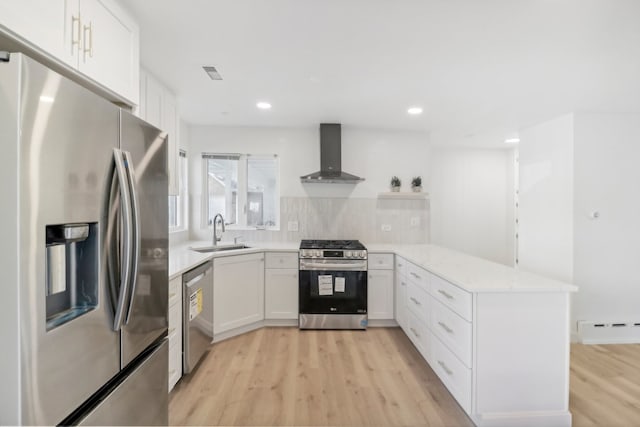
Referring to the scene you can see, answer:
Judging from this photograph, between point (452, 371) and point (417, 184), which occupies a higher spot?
point (417, 184)

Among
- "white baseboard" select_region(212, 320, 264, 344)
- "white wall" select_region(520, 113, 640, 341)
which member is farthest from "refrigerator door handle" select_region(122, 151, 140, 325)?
"white wall" select_region(520, 113, 640, 341)

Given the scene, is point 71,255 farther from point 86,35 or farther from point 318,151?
point 318,151

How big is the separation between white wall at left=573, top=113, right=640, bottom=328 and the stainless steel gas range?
2312 mm

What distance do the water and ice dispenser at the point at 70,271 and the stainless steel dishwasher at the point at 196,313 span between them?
1.35 m

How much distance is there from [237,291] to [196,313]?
786 millimetres

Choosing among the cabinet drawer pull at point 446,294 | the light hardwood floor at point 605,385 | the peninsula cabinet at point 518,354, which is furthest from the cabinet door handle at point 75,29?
the light hardwood floor at point 605,385

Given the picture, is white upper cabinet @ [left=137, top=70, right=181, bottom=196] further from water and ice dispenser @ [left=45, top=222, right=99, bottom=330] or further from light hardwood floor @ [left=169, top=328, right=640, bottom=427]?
light hardwood floor @ [left=169, top=328, right=640, bottom=427]

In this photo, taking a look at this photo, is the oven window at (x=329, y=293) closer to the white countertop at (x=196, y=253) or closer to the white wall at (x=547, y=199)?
the white countertop at (x=196, y=253)

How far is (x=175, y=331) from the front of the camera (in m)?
2.16

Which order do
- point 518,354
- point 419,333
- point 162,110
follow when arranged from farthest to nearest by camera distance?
point 419,333
point 162,110
point 518,354

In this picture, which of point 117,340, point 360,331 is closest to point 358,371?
point 360,331

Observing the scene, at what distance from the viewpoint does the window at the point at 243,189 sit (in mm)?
3953

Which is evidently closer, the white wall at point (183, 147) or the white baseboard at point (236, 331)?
the white baseboard at point (236, 331)

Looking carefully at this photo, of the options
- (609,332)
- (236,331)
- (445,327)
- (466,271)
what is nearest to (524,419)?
(445,327)
